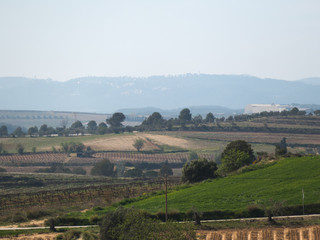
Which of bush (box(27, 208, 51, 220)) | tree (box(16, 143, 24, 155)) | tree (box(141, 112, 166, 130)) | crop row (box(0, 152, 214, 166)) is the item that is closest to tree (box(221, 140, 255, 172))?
bush (box(27, 208, 51, 220))

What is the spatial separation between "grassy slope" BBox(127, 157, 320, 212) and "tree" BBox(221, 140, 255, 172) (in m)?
8.17

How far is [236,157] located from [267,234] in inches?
1162

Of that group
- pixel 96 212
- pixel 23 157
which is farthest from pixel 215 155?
pixel 96 212

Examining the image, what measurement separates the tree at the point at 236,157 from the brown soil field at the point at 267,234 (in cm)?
2669

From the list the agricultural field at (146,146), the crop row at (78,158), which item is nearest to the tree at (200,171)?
the agricultural field at (146,146)

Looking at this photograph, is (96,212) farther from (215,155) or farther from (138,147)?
(138,147)

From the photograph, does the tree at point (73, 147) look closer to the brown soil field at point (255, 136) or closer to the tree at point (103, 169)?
the tree at point (103, 169)

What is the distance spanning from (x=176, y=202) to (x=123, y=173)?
48.0 meters

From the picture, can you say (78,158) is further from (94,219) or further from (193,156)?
(94,219)

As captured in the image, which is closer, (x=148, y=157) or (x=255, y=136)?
(x=148, y=157)

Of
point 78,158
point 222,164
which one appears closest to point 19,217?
point 222,164

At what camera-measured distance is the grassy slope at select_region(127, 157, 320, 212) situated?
121 feet

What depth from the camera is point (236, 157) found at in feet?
193

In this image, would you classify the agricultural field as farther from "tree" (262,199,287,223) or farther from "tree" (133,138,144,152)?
"tree" (262,199,287,223)
